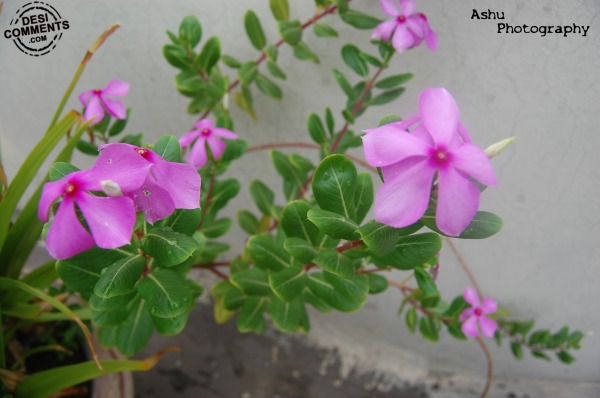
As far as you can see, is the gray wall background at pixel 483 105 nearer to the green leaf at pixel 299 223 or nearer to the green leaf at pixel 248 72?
the green leaf at pixel 248 72

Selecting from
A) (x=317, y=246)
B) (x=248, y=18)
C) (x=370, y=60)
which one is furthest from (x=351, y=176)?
(x=248, y=18)

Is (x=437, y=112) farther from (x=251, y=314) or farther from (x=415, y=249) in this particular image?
(x=251, y=314)

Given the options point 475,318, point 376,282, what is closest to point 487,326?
point 475,318

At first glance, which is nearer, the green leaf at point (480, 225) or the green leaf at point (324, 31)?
Answer: the green leaf at point (480, 225)

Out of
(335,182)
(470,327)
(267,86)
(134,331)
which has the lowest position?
(134,331)

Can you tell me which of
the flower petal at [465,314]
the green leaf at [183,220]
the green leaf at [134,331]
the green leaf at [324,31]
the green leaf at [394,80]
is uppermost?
the green leaf at [324,31]

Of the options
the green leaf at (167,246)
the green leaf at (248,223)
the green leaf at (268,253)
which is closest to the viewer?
the green leaf at (167,246)

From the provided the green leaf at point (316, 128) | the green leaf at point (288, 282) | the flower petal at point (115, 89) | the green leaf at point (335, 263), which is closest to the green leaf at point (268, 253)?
the green leaf at point (288, 282)

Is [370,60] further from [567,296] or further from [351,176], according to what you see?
[567,296]
